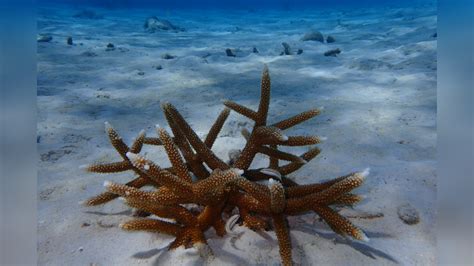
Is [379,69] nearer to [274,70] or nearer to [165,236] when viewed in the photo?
[274,70]

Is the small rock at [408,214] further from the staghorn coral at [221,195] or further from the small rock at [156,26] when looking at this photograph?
the small rock at [156,26]

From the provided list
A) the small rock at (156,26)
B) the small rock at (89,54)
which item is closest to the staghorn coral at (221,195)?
the small rock at (89,54)

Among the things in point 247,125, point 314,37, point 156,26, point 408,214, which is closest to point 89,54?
point 247,125

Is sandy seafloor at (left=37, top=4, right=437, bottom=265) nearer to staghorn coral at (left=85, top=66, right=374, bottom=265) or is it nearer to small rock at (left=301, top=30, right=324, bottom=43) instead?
staghorn coral at (left=85, top=66, right=374, bottom=265)

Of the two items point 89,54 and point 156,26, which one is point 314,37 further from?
point 156,26

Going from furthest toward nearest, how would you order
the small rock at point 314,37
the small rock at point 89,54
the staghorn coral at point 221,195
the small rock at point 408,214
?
the small rock at point 314,37 → the small rock at point 89,54 → the small rock at point 408,214 → the staghorn coral at point 221,195

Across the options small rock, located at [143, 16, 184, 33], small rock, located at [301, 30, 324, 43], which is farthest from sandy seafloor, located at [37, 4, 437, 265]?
small rock, located at [143, 16, 184, 33]
